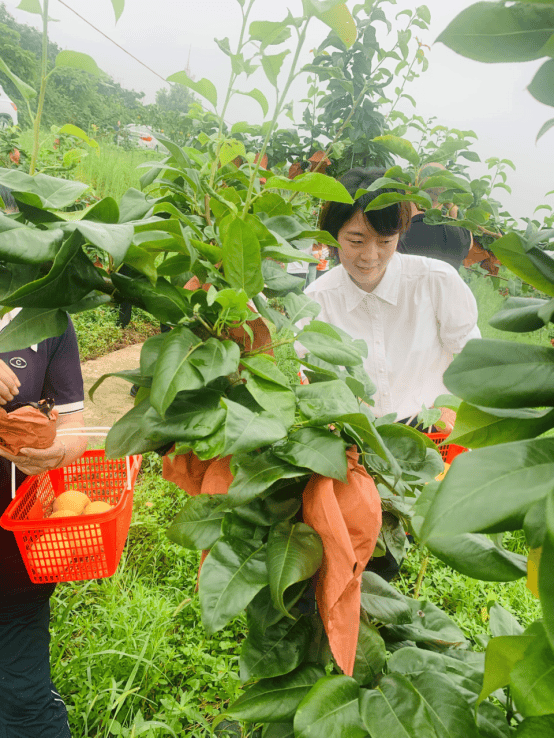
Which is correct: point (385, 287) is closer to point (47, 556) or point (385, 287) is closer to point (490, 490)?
point (47, 556)

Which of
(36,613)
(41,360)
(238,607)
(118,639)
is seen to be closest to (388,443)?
(238,607)

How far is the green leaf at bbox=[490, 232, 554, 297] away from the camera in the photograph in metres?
0.44

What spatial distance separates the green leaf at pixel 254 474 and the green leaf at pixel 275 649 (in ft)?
0.61

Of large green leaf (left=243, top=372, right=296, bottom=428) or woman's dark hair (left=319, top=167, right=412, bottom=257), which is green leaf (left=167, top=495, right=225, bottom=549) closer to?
A: large green leaf (left=243, top=372, right=296, bottom=428)

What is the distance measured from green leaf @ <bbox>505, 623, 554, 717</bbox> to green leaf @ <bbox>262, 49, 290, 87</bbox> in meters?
0.66

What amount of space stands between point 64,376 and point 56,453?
0.25 meters

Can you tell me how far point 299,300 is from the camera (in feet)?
2.47

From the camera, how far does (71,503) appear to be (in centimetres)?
148

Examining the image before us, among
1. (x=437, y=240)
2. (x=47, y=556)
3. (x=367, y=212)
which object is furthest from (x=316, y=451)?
(x=437, y=240)

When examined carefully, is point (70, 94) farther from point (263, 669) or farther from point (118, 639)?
point (263, 669)

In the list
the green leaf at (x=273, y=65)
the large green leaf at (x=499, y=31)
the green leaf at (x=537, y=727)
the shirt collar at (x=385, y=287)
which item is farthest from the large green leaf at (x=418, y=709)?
the shirt collar at (x=385, y=287)

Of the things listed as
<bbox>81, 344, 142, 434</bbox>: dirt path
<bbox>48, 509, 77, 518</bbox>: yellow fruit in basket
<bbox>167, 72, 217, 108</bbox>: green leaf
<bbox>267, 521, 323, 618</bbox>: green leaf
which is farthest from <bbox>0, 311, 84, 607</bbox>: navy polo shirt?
<bbox>81, 344, 142, 434</bbox>: dirt path

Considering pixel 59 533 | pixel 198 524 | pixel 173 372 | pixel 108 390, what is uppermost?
pixel 173 372

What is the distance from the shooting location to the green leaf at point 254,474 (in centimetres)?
56
